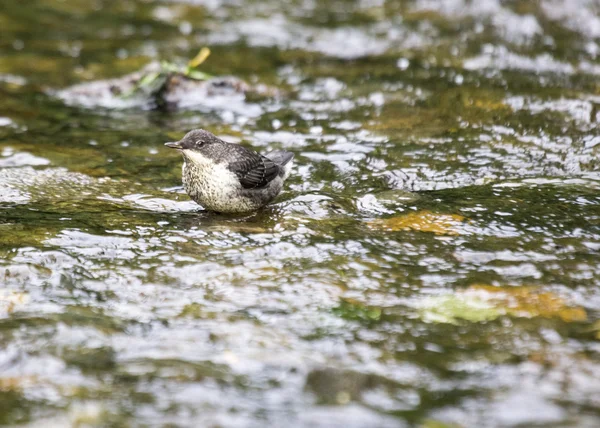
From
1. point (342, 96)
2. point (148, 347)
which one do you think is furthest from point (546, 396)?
point (342, 96)

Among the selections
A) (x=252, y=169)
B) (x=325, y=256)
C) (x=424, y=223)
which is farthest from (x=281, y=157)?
(x=325, y=256)

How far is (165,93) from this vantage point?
10266 millimetres

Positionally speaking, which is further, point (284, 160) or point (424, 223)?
point (284, 160)

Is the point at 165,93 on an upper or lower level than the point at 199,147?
upper

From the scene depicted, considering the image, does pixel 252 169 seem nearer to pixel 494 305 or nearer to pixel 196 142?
pixel 196 142

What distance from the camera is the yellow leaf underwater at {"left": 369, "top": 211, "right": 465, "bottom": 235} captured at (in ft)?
19.8

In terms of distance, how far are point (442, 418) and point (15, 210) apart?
421cm

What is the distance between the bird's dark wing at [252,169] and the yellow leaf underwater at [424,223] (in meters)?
1.06

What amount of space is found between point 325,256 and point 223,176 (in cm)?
133

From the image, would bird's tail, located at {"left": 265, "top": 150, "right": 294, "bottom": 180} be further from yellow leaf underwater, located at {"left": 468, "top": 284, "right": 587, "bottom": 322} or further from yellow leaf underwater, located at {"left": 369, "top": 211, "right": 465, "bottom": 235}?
yellow leaf underwater, located at {"left": 468, "top": 284, "right": 587, "bottom": 322}

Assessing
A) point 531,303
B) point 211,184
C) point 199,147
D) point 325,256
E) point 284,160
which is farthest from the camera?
point 284,160

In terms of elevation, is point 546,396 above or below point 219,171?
below

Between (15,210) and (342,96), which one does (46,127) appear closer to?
(15,210)

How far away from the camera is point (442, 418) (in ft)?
A: 12.7
